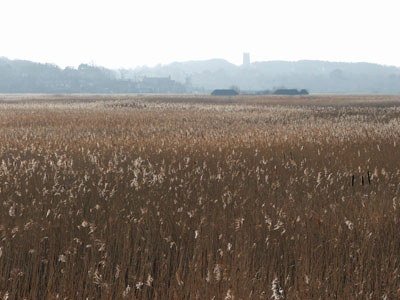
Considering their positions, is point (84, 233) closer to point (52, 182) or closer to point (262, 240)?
point (262, 240)

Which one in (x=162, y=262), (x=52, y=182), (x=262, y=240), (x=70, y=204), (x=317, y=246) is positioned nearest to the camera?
(x=162, y=262)

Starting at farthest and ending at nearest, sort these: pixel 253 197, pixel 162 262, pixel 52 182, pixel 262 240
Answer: pixel 52 182
pixel 253 197
pixel 262 240
pixel 162 262

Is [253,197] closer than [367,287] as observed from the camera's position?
No

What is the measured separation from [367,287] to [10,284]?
3.08m

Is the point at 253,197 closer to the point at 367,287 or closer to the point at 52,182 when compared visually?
the point at 367,287

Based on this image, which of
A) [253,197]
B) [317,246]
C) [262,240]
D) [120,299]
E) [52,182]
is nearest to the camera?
[120,299]

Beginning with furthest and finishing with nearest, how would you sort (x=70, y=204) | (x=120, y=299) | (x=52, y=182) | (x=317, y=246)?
(x=52, y=182), (x=70, y=204), (x=317, y=246), (x=120, y=299)

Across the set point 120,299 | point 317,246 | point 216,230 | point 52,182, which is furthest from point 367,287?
point 52,182

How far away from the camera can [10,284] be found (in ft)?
13.8

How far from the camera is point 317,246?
495 cm

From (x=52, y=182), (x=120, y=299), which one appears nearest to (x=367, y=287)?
(x=120, y=299)

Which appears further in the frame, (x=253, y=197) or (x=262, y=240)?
(x=253, y=197)

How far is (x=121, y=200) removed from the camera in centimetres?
663

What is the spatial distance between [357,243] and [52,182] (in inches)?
190
